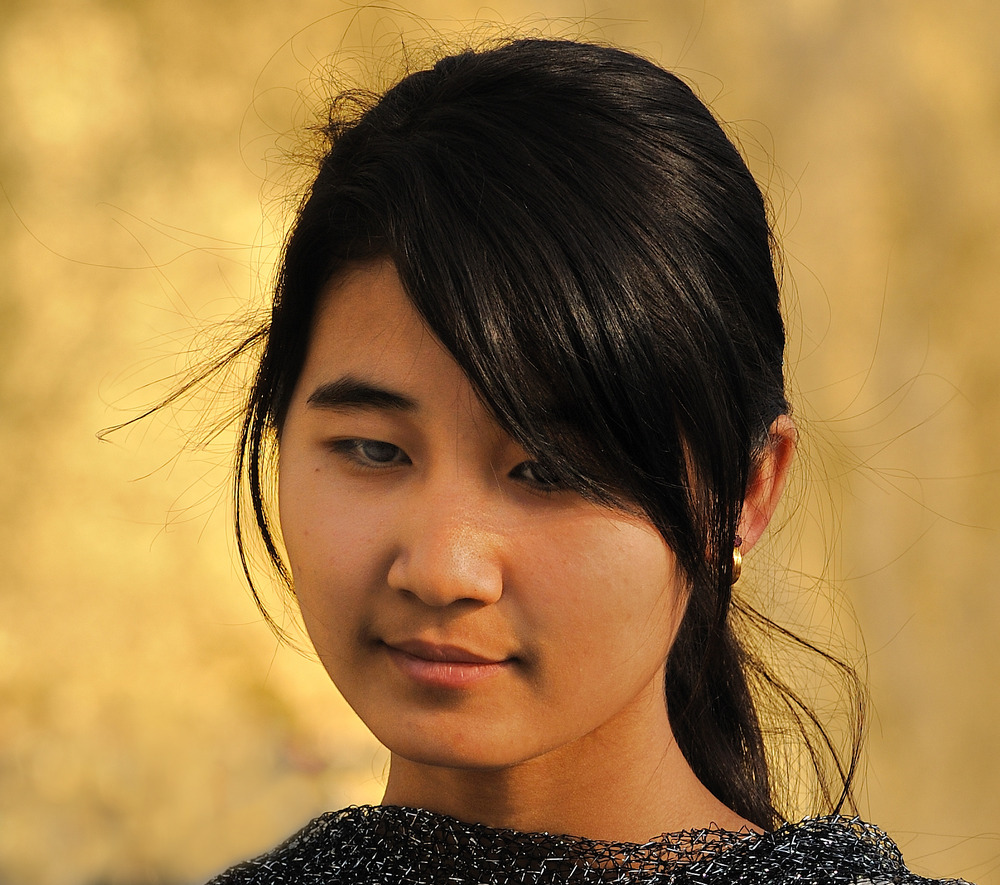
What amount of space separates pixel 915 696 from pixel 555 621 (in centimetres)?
318

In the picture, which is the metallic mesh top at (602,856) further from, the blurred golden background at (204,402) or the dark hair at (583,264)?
the blurred golden background at (204,402)

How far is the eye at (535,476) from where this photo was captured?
1.26 m

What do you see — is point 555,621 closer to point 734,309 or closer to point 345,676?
point 345,676

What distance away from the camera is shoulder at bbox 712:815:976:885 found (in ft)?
4.38

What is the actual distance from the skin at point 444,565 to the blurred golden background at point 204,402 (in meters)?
2.37

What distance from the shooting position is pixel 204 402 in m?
3.46

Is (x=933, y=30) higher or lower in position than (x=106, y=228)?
higher

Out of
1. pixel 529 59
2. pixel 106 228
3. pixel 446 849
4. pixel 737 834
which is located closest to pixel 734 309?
pixel 529 59

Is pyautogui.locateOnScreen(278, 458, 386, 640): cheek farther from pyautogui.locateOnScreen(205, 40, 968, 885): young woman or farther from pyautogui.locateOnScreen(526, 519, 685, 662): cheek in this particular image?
pyautogui.locateOnScreen(526, 519, 685, 662): cheek

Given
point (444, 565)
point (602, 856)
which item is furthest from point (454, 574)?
point (602, 856)

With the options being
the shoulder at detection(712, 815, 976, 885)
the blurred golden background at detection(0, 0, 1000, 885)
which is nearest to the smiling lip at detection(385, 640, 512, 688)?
the shoulder at detection(712, 815, 976, 885)

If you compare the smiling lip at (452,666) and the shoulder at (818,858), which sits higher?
the smiling lip at (452,666)

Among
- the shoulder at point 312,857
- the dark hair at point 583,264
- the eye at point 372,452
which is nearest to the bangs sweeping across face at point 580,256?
the dark hair at point 583,264

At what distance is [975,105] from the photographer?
13.9ft
